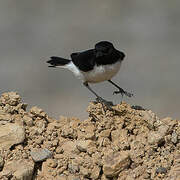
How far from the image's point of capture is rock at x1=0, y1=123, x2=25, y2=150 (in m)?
6.48

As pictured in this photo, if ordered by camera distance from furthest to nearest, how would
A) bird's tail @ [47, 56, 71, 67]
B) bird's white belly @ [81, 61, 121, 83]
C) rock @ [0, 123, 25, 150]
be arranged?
bird's tail @ [47, 56, 71, 67] < bird's white belly @ [81, 61, 121, 83] < rock @ [0, 123, 25, 150]

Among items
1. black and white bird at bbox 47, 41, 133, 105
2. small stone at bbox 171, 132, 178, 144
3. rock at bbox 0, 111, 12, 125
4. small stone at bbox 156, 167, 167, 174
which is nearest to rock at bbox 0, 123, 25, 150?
rock at bbox 0, 111, 12, 125

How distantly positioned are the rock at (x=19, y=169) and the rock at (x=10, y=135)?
30 cm

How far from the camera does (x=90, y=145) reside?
6535 millimetres

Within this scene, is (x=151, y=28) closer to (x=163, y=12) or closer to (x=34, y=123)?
(x=163, y=12)

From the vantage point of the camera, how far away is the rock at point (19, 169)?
5.99 meters

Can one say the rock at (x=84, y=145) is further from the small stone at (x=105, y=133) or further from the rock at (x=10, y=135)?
the rock at (x=10, y=135)

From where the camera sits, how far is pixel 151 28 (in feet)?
75.3

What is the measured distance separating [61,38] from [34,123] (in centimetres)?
1612

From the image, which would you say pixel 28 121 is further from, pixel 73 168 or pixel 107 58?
pixel 107 58

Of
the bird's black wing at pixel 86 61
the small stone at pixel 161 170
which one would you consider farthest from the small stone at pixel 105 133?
the bird's black wing at pixel 86 61

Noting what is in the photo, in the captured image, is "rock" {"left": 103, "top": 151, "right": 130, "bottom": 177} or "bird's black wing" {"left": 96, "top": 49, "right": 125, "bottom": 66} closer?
"rock" {"left": 103, "top": 151, "right": 130, "bottom": 177}

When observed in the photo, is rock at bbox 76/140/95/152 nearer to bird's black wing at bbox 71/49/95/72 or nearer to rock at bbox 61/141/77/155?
rock at bbox 61/141/77/155

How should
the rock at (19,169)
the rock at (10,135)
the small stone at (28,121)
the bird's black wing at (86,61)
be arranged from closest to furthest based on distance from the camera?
the rock at (19,169) < the rock at (10,135) < the small stone at (28,121) < the bird's black wing at (86,61)
